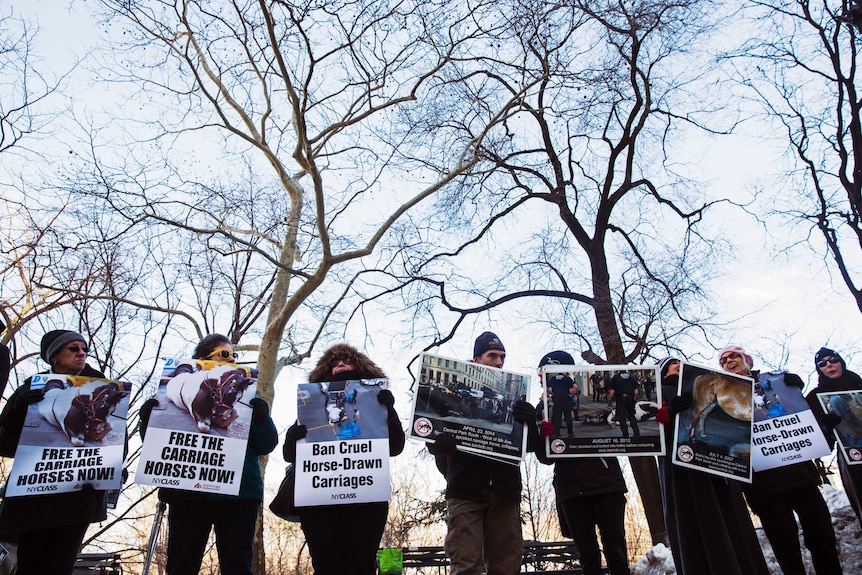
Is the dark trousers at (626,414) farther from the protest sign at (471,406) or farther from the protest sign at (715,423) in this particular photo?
the protest sign at (471,406)

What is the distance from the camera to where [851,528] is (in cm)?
674

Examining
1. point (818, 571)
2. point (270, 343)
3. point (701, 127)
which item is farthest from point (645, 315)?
point (818, 571)

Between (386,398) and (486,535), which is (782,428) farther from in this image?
(386,398)

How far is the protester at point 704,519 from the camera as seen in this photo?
418 cm

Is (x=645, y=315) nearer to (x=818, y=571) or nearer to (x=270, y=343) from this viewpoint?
(x=270, y=343)

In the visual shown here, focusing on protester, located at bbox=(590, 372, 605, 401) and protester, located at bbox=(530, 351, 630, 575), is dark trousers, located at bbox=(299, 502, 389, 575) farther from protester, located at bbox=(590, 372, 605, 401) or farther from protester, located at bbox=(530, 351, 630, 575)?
protester, located at bbox=(590, 372, 605, 401)

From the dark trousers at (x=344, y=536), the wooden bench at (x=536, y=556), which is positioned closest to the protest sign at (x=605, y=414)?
the dark trousers at (x=344, y=536)

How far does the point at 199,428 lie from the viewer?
4109 millimetres

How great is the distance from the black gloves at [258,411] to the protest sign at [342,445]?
23 cm

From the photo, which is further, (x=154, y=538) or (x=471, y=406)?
(x=471, y=406)

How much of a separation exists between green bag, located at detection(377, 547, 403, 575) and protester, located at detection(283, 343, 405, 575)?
149 inches

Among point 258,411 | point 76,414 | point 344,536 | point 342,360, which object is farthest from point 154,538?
point 342,360

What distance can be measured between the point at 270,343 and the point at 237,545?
25.2ft

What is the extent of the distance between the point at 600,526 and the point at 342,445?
74.7 inches
